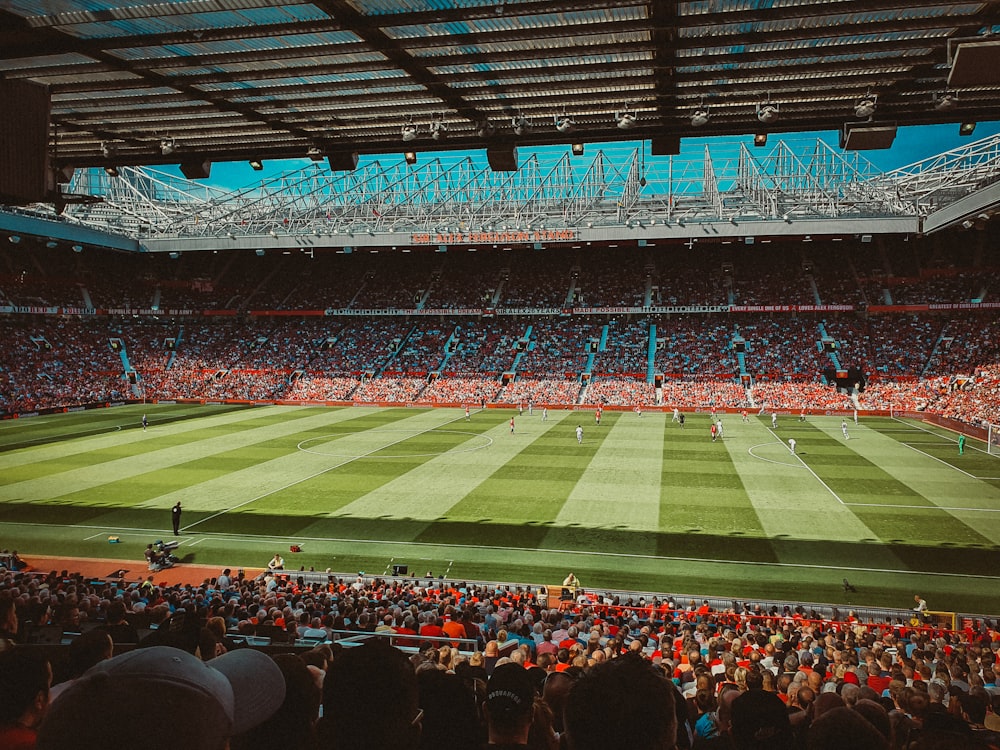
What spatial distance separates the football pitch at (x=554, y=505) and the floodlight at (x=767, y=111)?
12.0 meters

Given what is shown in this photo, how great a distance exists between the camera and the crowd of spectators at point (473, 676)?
1.75m

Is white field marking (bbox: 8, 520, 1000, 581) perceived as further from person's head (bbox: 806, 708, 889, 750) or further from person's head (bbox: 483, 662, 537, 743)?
person's head (bbox: 806, 708, 889, 750)

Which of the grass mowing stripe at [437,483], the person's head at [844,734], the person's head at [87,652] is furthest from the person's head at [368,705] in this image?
the grass mowing stripe at [437,483]

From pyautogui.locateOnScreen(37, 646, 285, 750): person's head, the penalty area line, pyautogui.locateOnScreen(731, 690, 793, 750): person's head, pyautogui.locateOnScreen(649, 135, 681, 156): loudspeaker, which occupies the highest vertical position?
pyautogui.locateOnScreen(649, 135, 681, 156): loudspeaker

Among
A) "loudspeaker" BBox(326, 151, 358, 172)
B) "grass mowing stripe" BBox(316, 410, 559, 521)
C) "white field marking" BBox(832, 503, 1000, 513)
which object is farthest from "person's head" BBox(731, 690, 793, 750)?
"white field marking" BBox(832, 503, 1000, 513)

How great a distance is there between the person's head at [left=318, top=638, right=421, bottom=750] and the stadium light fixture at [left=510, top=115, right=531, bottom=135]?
32.1 feet

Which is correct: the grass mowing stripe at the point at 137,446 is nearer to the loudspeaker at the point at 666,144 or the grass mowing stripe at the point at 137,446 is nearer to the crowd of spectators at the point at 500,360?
the crowd of spectators at the point at 500,360

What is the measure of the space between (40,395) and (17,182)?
5427 centimetres

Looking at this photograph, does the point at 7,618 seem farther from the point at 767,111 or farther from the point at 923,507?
the point at 923,507

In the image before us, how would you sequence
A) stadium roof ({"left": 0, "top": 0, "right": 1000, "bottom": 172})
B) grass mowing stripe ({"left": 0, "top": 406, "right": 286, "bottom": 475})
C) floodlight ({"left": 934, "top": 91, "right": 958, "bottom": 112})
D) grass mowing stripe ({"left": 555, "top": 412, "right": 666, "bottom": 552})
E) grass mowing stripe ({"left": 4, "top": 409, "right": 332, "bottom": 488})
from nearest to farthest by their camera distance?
stadium roof ({"left": 0, "top": 0, "right": 1000, "bottom": 172})
floodlight ({"left": 934, "top": 91, "right": 958, "bottom": 112})
grass mowing stripe ({"left": 555, "top": 412, "right": 666, "bottom": 552})
grass mowing stripe ({"left": 4, "top": 409, "right": 332, "bottom": 488})
grass mowing stripe ({"left": 0, "top": 406, "right": 286, "bottom": 475})

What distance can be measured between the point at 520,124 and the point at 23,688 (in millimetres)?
9748

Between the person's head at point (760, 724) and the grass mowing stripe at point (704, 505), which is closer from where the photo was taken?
the person's head at point (760, 724)

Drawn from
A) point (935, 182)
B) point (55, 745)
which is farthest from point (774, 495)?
point (935, 182)

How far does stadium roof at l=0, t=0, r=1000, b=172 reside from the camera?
749cm
